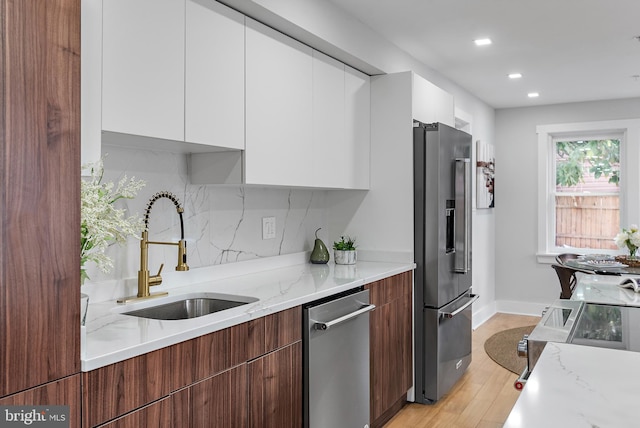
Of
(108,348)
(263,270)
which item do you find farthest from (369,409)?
(108,348)

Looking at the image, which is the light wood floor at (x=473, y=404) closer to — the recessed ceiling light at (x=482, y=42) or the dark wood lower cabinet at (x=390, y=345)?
the dark wood lower cabinet at (x=390, y=345)

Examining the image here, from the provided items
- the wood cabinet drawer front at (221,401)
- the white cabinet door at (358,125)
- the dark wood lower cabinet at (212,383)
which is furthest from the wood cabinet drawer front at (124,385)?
the white cabinet door at (358,125)

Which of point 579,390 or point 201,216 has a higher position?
point 201,216

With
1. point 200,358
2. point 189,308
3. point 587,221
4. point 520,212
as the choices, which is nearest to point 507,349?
point 520,212

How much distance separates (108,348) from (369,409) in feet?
5.83

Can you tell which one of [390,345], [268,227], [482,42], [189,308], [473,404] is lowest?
[473,404]

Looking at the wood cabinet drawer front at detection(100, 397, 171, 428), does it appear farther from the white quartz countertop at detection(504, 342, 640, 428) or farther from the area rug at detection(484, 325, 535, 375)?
the area rug at detection(484, 325, 535, 375)

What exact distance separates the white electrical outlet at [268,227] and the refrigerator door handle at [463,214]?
50.9 inches

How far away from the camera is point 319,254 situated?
133 inches

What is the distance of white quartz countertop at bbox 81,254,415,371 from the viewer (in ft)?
4.83

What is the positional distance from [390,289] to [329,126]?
1010 mm

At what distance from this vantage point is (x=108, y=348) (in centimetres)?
141

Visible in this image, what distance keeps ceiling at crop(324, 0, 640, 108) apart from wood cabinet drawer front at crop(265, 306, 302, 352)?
5.88ft

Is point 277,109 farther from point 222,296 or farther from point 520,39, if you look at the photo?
point 520,39
